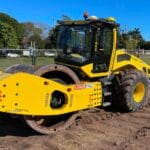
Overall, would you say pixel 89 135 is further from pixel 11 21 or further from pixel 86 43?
pixel 11 21

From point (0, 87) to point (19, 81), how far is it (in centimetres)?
36

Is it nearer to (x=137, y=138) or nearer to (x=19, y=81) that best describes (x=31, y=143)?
(x=19, y=81)

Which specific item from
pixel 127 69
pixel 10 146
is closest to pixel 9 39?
pixel 127 69

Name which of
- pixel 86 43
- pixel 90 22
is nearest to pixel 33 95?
pixel 86 43

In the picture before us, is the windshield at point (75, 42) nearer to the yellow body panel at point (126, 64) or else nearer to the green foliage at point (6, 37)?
the yellow body panel at point (126, 64)

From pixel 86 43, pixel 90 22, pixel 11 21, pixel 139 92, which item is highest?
pixel 11 21

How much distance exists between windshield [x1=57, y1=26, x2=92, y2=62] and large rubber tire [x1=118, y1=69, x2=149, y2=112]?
1.23 m

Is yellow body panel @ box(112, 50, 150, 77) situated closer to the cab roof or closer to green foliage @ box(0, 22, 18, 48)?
the cab roof

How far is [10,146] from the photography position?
6641mm

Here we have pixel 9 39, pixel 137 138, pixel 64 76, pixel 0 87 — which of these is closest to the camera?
pixel 0 87

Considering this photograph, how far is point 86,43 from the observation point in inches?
347

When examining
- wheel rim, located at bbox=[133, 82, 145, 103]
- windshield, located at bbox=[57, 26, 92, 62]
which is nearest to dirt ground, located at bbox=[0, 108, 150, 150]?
wheel rim, located at bbox=[133, 82, 145, 103]

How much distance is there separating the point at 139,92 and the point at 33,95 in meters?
3.85

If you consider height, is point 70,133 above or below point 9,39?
below
